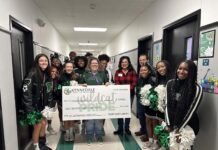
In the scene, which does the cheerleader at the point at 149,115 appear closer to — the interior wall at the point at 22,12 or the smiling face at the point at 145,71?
the smiling face at the point at 145,71

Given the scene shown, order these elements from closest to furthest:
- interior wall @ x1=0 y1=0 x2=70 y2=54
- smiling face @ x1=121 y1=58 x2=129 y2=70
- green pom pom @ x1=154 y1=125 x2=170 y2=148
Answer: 1. green pom pom @ x1=154 y1=125 x2=170 y2=148
2. interior wall @ x1=0 y1=0 x2=70 y2=54
3. smiling face @ x1=121 y1=58 x2=129 y2=70

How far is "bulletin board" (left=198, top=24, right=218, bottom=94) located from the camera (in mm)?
1888

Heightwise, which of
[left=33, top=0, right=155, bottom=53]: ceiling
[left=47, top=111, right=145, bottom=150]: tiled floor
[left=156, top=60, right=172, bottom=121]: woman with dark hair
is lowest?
[left=47, top=111, right=145, bottom=150]: tiled floor

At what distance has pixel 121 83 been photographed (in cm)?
340

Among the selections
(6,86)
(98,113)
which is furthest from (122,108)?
(6,86)

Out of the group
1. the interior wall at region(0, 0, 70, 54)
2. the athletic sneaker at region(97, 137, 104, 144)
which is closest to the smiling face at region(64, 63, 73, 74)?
the interior wall at region(0, 0, 70, 54)

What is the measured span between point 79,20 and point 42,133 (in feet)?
12.1

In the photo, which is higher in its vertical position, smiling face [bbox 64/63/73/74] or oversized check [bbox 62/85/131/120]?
smiling face [bbox 64/63/73/74]

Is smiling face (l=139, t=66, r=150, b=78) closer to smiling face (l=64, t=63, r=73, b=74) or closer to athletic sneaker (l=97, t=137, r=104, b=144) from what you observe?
smiling face (l=64, t=63, r=73, b=74)

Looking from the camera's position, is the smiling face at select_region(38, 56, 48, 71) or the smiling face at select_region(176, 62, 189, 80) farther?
the smiling face at select_region(38, 56, 48, 71)

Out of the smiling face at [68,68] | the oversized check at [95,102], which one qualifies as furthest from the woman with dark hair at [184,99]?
the smiling face at [68,68]

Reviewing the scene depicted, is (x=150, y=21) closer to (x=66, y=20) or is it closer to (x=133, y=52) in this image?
(x=133, y=52)

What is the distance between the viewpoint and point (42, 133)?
2.91 m

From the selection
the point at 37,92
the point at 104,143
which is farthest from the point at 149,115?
the point at 37,92
